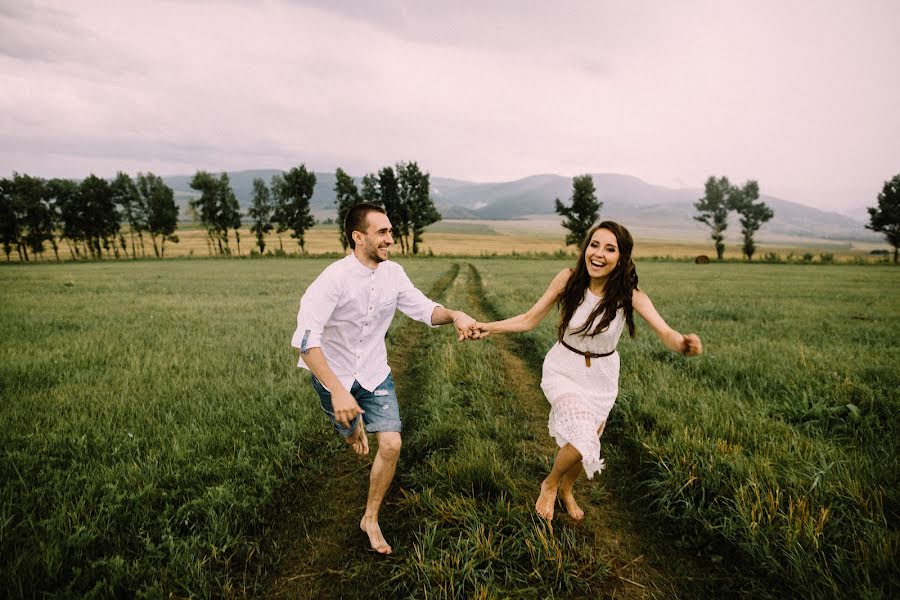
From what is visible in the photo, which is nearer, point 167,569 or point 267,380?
point 167,569

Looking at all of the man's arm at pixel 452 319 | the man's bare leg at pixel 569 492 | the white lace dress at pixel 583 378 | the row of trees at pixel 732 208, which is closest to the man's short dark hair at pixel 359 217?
the man's arm at pixel 452 319

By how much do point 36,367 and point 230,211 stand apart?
68.4 m

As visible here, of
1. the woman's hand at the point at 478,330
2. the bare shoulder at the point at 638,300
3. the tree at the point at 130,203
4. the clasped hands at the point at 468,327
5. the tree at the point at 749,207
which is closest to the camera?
the bare shoulder at the point at 638,300

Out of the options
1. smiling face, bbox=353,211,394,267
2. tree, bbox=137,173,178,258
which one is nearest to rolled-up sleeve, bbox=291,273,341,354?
smiling face, bbox=353,211,394,267

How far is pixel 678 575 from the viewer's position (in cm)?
289

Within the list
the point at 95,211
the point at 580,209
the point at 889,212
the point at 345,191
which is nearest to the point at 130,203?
the point at 95,211

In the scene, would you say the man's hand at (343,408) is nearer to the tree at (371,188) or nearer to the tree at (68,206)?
the tree at (371,188)

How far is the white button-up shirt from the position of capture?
3.14 meters

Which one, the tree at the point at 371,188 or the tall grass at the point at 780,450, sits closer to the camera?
the tall grass at the point at 780,450

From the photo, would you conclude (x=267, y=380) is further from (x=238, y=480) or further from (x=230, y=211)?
(x=230, y=211)

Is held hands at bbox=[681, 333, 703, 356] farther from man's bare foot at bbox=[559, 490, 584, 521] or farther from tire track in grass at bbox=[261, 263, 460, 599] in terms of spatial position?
tire track in grass at bbox=[261, 263, 460, 599]

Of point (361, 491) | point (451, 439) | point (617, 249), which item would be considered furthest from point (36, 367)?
point (617, 249)

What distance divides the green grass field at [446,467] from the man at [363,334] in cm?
61

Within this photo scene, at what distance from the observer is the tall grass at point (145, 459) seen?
8.91ft
